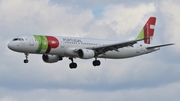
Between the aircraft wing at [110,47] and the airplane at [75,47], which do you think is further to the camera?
the aircraft wing at [110,47]

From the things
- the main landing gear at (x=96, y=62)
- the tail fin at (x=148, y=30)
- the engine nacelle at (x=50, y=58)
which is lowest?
the main landing gear at (x=96, y=62)

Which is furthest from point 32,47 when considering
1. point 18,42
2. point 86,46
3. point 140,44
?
point 140,44

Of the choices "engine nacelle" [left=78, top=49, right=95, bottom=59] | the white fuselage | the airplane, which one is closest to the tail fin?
the airplane

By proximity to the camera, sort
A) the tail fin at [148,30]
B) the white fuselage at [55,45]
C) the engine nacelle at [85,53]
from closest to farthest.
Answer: the white fuselage at [55,45], the engine nacelle at [85,53], the tail fin at [148,30]

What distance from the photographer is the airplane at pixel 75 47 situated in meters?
115

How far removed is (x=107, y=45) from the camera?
120m

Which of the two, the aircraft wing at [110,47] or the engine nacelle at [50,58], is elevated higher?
→ the aircraft wing at [110,47]

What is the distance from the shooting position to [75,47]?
119 metres

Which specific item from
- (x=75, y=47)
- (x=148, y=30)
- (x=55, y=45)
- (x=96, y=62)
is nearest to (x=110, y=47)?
(x=96, y=62)

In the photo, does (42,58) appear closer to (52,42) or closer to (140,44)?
(52,42)

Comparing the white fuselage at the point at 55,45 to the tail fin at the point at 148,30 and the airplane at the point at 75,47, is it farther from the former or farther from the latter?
the tail fin at the point at 148,30

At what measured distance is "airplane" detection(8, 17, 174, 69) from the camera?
11488cm

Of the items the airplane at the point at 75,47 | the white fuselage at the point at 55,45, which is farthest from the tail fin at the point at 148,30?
the white fuselage at the point at 55,45

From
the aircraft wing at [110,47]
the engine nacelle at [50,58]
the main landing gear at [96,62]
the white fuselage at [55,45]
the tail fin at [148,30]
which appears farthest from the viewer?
the tail fin at [148,30]
